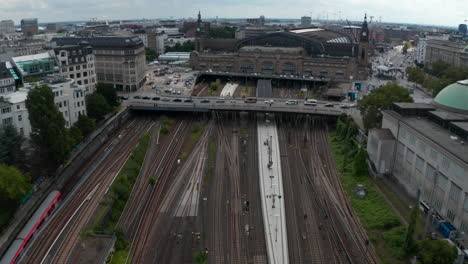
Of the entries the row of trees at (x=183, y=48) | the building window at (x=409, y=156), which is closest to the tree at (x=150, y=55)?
the row of trees at (x=183, y=48)

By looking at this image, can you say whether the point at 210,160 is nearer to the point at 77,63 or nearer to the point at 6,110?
the point at 6,110

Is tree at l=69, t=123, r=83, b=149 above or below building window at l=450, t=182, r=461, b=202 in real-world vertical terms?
above

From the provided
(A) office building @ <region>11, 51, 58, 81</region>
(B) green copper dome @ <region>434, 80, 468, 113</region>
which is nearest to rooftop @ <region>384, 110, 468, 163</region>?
(B) green copper dome @ <region>434, 80, 468, 113</region>

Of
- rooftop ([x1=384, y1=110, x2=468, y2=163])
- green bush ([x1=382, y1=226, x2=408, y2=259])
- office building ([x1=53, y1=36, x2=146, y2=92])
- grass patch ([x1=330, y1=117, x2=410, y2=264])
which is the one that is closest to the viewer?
green bush ([x1=382, y1=226, x2=408, y2=259])

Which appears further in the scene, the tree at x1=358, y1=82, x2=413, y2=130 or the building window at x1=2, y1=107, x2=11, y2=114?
the tree at x1=358, y1=82, x2=413, y2=130

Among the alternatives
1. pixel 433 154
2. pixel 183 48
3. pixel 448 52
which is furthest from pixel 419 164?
pixel 183 48

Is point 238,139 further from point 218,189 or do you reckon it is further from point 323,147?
point 218,189

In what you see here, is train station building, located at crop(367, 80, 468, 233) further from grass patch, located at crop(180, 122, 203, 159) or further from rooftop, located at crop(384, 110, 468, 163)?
grass patch, located at crop(180, 122, 203, 159)
